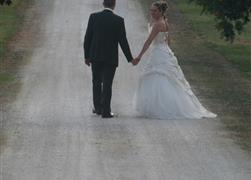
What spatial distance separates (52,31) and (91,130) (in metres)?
16.3

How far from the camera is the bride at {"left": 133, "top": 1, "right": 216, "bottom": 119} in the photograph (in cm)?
1511

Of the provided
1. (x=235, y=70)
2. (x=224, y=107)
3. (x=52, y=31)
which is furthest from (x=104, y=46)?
(x=52, y=31)

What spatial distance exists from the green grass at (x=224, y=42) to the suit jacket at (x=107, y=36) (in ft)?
22.1

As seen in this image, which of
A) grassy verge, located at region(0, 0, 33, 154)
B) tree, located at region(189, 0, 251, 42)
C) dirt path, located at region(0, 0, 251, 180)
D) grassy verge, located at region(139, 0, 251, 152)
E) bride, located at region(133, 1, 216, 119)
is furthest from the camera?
tree, located at region(189, 0, 251, 42)

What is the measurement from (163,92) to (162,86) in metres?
0.11

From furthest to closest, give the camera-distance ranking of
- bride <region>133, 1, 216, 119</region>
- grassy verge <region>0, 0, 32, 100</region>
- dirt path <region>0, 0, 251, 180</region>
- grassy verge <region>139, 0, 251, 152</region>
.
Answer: grassy verge <region>0, 0, 32, 100</region> < bride <region>133, 1, 216, 119</region> < grassy verge <region>139, 0, 251, 152</region> < dirt path <region>0, 0, 251, 180</region>

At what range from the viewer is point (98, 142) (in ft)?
41.7

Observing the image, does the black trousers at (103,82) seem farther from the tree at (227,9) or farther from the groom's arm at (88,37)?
the tree at (227,9)

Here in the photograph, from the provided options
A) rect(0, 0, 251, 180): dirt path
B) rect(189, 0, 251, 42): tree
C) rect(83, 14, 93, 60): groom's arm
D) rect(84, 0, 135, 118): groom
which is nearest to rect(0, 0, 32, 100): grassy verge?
rect(0, 0, 251, 180): dirt path

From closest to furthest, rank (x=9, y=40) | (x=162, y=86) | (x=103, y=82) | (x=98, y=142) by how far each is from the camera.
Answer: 1. (x=98, y=142)
2. (x=103, y=82)
3. (x=162, y=86)
4. (x=9, y=40)

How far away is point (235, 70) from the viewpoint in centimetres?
2209

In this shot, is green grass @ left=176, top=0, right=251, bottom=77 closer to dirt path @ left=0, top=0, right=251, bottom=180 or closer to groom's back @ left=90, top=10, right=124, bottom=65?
dirt path @ left=0, top=0, right=251, bottom=180

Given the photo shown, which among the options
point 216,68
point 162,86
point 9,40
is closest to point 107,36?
point 162,86

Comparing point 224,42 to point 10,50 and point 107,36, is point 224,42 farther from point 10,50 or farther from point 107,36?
point 107,36
